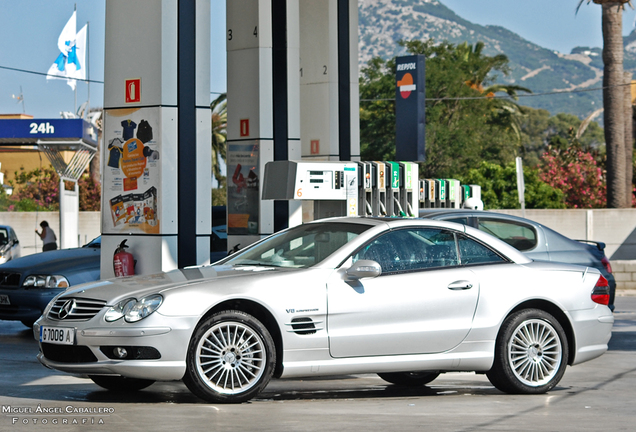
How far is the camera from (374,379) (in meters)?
8.51

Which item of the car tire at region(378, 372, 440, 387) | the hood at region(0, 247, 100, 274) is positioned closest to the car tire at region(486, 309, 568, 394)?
the car tire at region(378, 372, 440, 387)

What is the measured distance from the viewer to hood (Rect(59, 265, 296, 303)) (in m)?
6.57

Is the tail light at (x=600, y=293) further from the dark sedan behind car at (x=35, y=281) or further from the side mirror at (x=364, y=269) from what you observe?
the dark sedan behind car at (x=35, y=281)

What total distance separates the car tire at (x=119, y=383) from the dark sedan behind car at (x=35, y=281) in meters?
4.49

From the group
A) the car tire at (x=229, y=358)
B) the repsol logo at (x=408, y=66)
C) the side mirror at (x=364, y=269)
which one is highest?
the repsol logo at (x=408, y=66)

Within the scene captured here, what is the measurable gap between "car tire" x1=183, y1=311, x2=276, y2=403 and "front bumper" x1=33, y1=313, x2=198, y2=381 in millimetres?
104

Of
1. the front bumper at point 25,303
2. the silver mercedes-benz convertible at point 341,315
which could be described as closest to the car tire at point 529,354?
the silver mercedes-benz convertible at point 341,315

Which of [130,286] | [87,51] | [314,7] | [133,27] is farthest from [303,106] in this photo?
[87,51]

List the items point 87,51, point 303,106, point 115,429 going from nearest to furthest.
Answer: point 115,429 < point 303,106 < point 87,51

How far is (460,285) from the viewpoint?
23.7 feet

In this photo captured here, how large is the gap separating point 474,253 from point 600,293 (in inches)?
46.8

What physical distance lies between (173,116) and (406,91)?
271 inches

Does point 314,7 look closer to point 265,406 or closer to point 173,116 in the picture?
point 173,116

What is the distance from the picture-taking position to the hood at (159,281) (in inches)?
259
